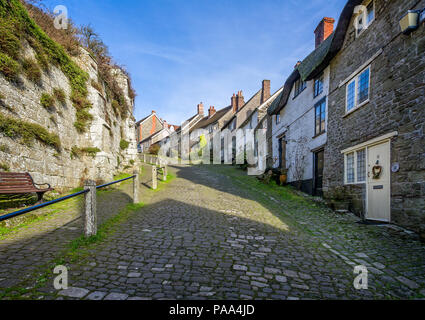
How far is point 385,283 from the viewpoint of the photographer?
11.5ft

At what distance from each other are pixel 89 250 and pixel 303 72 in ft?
43.1

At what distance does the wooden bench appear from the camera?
18.7ft

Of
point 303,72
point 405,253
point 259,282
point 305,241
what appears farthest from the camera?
point 303,72

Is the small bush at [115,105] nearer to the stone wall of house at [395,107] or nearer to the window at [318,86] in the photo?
the window at [318,86]

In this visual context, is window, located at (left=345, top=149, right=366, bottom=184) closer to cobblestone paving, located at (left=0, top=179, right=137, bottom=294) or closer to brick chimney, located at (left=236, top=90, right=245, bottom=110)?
cobblestone paving, located at (left=0, top=179, right=137, bottom=294)

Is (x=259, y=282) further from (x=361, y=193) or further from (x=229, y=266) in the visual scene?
(x=361, y=193)

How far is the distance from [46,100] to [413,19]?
11469 millimetres

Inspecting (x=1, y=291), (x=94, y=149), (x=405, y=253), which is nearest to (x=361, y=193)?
(x=405, y=253)

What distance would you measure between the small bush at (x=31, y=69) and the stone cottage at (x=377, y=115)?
36.6 feet

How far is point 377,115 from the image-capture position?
23.7ft

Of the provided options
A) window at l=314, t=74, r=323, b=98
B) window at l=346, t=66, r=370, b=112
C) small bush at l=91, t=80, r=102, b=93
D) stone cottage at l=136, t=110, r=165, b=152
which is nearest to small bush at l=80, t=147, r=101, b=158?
small bush at l=91, t=80, r=102, b=93

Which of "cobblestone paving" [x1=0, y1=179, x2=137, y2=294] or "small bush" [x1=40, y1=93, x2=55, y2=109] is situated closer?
"cobblestone paving" [x1=0, y1=179, x2=137, y2=294]

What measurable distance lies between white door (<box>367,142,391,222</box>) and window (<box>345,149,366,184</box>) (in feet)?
1.40

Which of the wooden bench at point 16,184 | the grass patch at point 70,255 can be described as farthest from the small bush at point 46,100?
the grass patch at point 70,255
